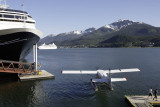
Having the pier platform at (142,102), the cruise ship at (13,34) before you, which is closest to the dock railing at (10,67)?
the cruise ship at (13,34)

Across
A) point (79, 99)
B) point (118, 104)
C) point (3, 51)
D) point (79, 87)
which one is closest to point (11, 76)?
point (3, 51)

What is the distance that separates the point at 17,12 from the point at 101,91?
25166mm

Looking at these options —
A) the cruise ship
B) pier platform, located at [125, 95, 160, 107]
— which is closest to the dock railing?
the cruise ship

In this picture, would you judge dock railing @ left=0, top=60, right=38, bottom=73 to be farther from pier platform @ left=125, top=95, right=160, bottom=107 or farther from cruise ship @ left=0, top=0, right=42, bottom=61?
pier platform @ left=125, top=95, right=160, bottom=107

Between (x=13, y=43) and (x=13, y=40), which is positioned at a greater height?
(x=13, y=40)

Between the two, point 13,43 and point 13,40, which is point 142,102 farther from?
point 13,43

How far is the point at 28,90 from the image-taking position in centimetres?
3080

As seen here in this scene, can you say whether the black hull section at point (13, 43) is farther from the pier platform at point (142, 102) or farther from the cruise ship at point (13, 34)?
the pier platform at point (142, 102)

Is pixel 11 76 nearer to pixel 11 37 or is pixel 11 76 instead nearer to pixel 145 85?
pixel 11 37

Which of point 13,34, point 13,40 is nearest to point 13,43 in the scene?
point 13,40

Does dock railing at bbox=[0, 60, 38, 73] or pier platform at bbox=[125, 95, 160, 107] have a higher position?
dock railing at bbox=[0, 60, 38, 73]

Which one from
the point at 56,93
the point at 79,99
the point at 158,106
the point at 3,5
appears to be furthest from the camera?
the point at 3,5

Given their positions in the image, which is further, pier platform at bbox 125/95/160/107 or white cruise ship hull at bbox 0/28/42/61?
white cruise ship hull at bbox 0/28/42/61

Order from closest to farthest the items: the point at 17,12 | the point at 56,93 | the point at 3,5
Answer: the point at 56,93 → the point at 17,12 → the point at 3,5
